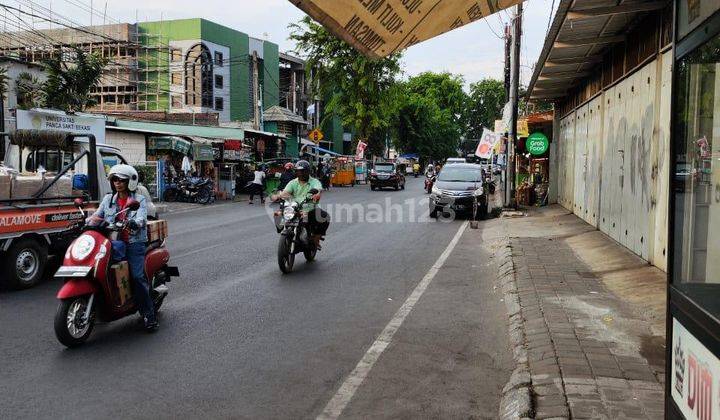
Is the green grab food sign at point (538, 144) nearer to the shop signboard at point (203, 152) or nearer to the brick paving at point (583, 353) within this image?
the shop signboard at point (203, 152)

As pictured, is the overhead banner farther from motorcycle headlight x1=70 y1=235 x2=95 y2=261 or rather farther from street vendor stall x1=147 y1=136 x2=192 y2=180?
street vendor stall x1=147 y1=136 x2=192 y2=180

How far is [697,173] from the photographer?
3.15 m

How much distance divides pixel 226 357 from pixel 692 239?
12.8ft

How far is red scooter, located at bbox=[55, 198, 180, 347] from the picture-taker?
5715mm

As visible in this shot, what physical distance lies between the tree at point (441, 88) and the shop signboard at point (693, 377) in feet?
280

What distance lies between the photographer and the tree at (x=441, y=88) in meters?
87.8

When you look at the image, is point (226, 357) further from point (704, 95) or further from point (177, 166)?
point (177, 166)

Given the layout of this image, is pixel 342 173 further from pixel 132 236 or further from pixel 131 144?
pixel 132 236

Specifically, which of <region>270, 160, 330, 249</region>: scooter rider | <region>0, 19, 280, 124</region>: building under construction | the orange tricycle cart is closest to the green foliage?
the orange tricycle cart

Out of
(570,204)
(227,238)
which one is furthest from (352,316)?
(570,204)

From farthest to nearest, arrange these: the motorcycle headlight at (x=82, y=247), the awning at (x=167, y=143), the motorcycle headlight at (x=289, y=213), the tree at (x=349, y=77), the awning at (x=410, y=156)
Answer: the awning at (x=410, y=156), the tree at (x=349, y=77), the awning at (x=167, y=143), the motorcycle headlight at (x=289, y=213), the motorcycle headlight at (x=82, y=247)

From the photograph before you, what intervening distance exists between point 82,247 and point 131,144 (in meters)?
22.0

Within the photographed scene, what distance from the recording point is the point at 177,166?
28609 mm

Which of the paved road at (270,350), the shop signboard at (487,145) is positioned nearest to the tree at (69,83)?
the shop signboard at (487,145)
